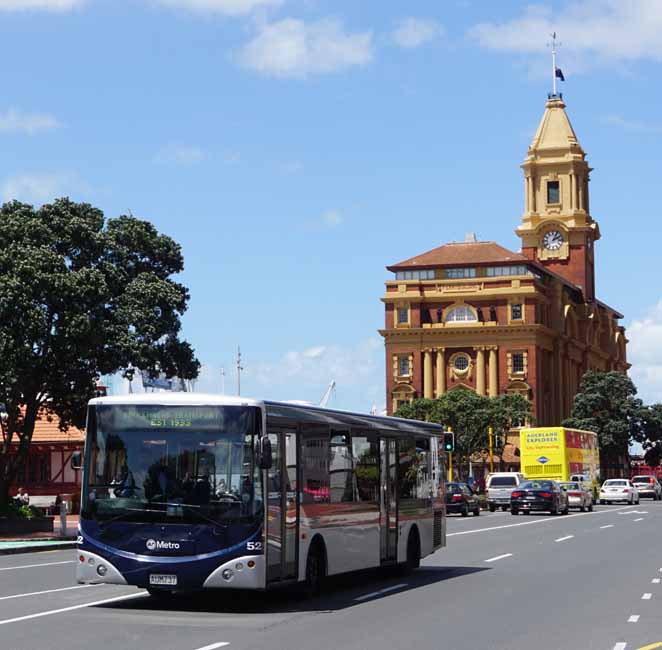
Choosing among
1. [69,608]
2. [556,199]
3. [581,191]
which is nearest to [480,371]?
[556,199]

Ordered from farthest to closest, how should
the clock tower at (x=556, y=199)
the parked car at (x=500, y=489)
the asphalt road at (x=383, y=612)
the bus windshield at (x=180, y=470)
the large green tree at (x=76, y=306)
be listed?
the clock tower at (x=556, y=199), the parked car at (x=500, y=489), the large green tree at (x=76, y=306), the bus windshield at (x=180, y=470), the asphalt road at (x=383, y=612)

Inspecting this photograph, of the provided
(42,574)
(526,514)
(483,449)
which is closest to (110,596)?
(42,574)

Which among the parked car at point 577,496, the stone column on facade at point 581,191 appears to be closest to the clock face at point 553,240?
the stone column on facade at point 581,191

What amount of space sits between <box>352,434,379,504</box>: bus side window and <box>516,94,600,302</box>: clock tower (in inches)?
4607

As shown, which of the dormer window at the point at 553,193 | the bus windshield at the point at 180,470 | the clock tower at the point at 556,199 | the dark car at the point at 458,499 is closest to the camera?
the bus windshield at the point at 180,470

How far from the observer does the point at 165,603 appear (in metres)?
17.9

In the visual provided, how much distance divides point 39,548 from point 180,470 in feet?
56.1

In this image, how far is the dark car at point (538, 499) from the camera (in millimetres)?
57531

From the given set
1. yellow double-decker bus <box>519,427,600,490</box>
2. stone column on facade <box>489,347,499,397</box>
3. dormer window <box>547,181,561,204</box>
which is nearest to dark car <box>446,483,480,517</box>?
yellow double-decker bus <box>519,427,600,490</box>

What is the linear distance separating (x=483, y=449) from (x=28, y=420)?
58.1 m

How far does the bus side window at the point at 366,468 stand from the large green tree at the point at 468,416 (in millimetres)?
72555

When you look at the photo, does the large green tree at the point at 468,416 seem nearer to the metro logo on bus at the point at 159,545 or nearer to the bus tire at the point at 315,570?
the bus tire at the point at 315,570

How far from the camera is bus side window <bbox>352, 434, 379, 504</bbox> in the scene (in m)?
20.4

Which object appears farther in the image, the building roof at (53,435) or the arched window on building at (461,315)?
the arched window on building at (461,315)
